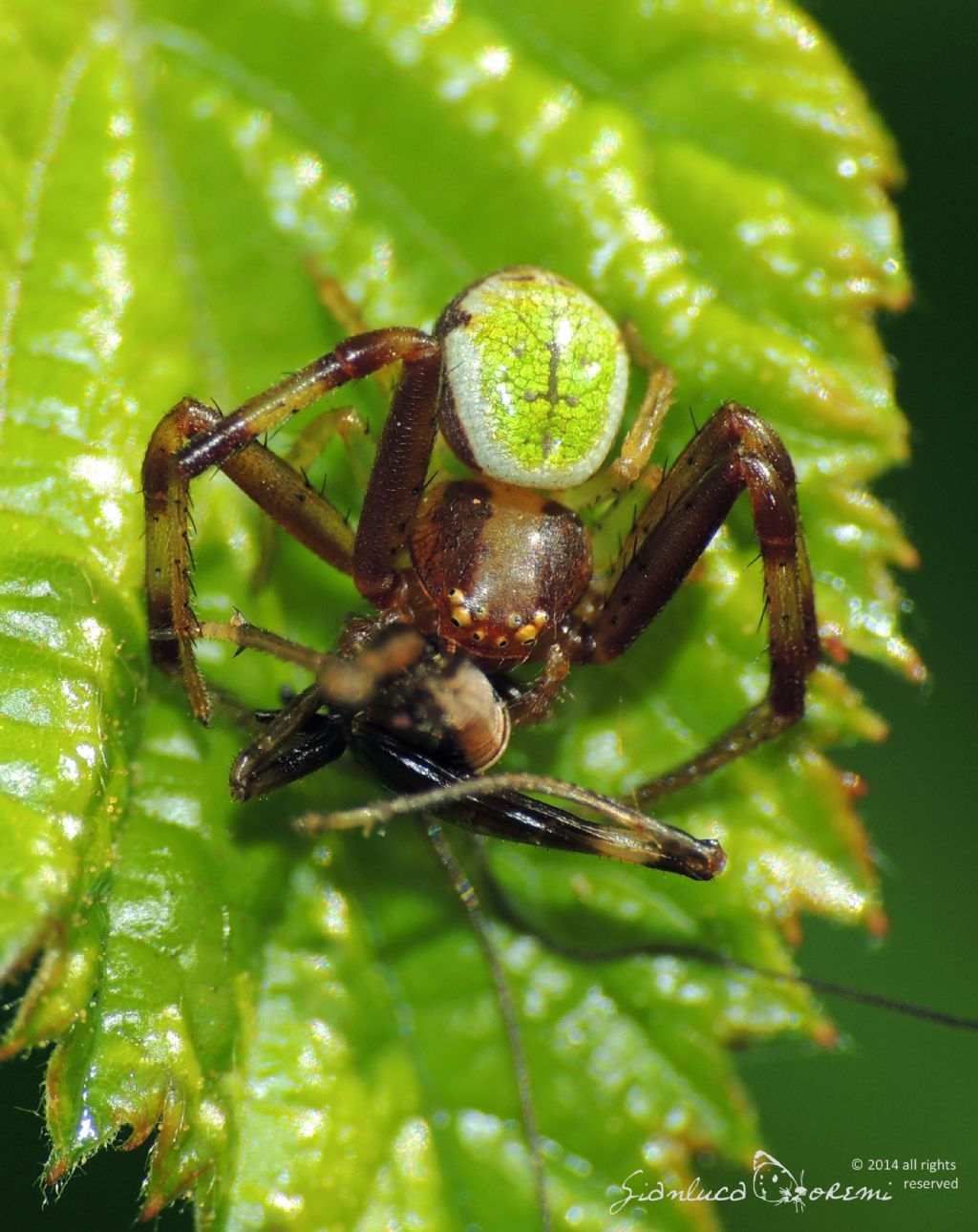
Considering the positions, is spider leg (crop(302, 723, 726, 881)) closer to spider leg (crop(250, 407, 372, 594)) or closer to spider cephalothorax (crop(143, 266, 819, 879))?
spider cephalothorax (crop(143, 266, 819, 879))

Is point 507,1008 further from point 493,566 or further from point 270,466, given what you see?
point 270,466

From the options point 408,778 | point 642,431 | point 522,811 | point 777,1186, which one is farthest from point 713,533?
point 777,1186

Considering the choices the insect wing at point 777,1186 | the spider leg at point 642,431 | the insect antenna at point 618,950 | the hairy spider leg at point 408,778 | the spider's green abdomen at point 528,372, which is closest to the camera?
the hairy spider leg at point 408,778

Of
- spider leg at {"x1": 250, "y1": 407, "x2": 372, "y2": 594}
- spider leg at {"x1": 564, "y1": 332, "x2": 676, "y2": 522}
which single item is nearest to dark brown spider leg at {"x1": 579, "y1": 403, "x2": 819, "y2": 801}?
spider leg at {"x1": 564, "y1": 332, "x2": 676, "y2": 522}

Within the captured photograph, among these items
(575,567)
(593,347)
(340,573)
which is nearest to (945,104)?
(593,347)

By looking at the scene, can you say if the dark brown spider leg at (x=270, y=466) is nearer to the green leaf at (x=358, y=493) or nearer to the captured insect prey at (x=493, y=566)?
the captured insect prey at (x=493, y=566)

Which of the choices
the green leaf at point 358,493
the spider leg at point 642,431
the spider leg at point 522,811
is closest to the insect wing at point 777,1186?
the green leaf at point 358,493
